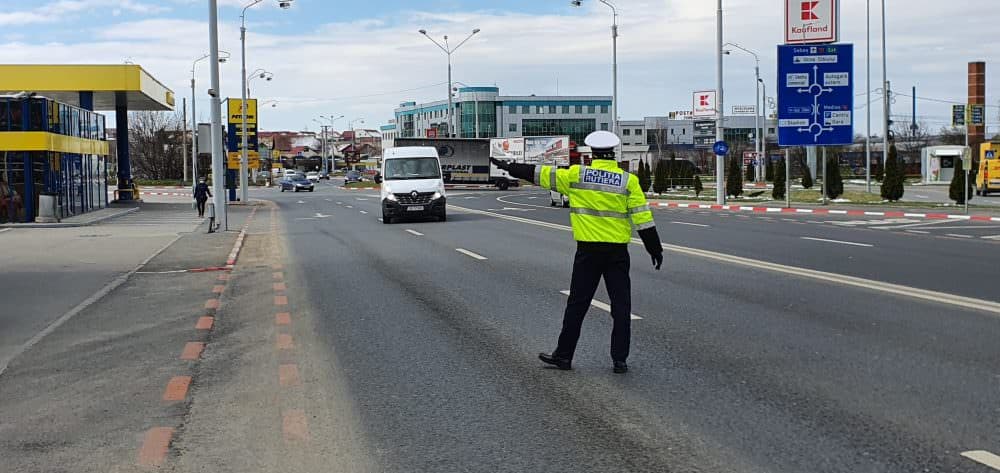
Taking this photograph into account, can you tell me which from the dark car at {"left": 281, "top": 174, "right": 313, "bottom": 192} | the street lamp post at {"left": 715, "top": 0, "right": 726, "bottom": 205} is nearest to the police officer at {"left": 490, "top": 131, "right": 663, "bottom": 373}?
the street lamp post at {"left": 715, "top": 0, "right": 726, "bottom": 205}

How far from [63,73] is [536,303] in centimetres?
3428

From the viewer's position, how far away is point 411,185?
94.6 ft

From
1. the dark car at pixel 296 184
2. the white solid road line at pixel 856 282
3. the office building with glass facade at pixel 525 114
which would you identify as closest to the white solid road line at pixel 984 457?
the white solid road line at pixel 856 282

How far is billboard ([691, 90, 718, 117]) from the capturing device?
44.7 m

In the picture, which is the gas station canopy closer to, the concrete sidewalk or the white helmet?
the concrete sidewalk

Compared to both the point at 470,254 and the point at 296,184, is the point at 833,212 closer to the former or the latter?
the point at 470,254

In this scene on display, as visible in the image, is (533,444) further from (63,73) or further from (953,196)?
(63,73)

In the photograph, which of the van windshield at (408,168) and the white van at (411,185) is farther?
the van windshield at (408,168)

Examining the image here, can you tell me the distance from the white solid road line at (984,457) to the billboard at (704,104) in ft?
126

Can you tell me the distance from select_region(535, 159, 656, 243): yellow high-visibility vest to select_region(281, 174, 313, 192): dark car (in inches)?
2733

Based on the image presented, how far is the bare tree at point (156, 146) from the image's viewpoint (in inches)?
3652

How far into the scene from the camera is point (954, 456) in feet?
17.0

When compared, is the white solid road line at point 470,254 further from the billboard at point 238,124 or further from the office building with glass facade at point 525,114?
the office building with glass facade at point 525,114

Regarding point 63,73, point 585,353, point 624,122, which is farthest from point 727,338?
point 624,122
